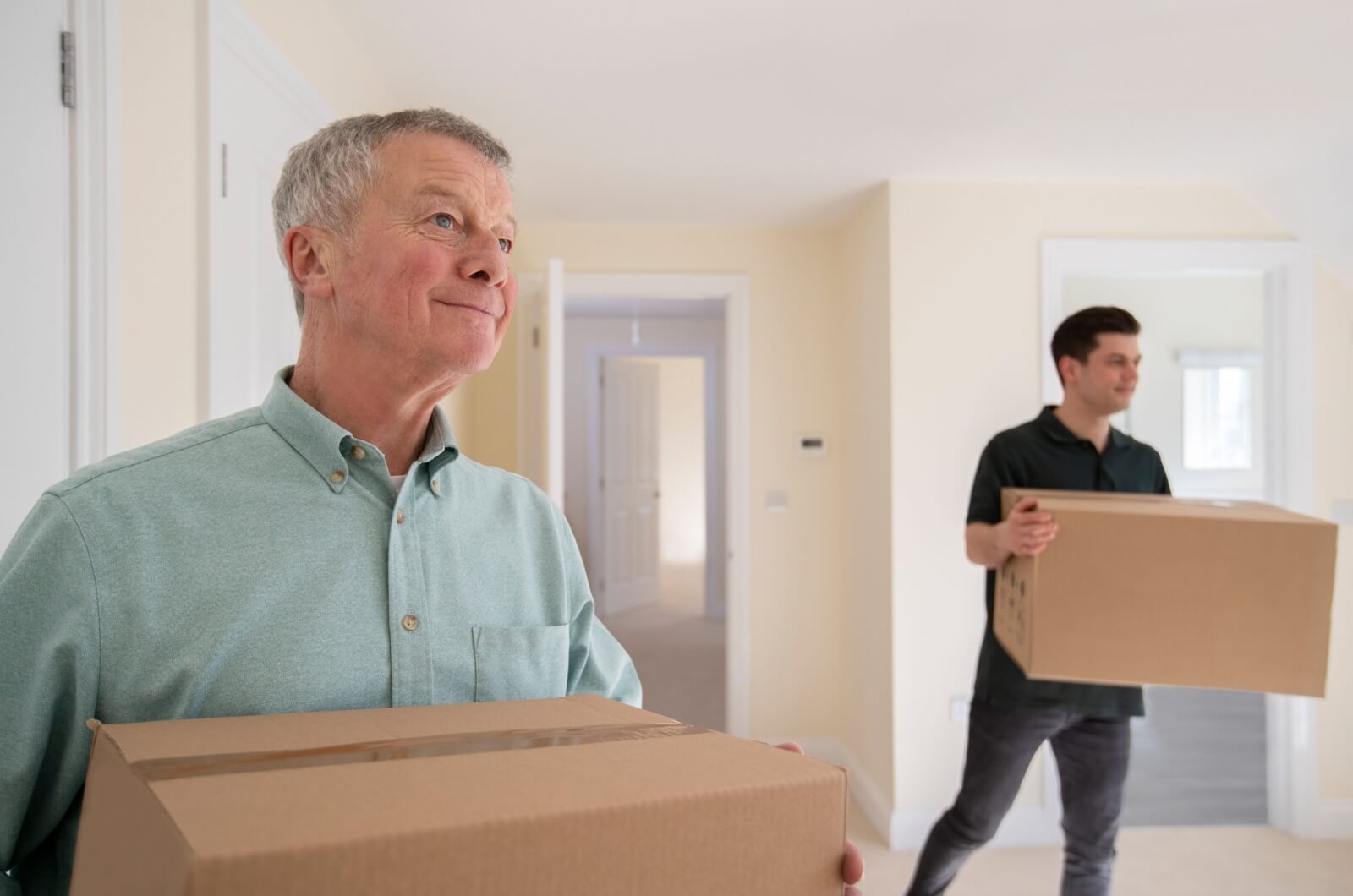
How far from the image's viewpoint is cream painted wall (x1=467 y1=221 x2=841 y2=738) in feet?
13.7

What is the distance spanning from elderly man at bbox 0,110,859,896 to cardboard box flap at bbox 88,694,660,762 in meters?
0.11

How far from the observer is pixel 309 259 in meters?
0.88

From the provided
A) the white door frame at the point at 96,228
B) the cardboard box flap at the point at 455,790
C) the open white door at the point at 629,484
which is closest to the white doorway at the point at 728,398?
the white door frame at the point at 96,228

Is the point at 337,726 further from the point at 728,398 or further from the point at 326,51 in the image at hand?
the point at 728,398

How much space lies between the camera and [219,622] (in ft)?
2.40

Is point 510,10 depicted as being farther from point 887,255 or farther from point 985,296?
point 985,296

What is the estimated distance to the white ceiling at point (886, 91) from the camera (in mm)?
2045

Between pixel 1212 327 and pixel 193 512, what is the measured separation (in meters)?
6.83

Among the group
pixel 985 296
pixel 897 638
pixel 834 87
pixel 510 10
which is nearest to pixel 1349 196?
pixel 985 296

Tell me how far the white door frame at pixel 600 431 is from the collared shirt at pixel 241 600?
20.5ft

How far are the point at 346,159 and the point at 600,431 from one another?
632 centimetres

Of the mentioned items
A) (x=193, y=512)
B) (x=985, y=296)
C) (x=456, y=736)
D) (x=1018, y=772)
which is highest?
(x=985, y=296)

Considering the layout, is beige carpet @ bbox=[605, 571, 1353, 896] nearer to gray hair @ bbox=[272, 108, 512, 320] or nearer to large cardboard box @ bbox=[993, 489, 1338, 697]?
large cardboard box @ bbox=[993, 489, 1338, 697]

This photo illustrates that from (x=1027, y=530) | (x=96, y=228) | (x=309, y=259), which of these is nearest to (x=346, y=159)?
(x=309, y=259)
